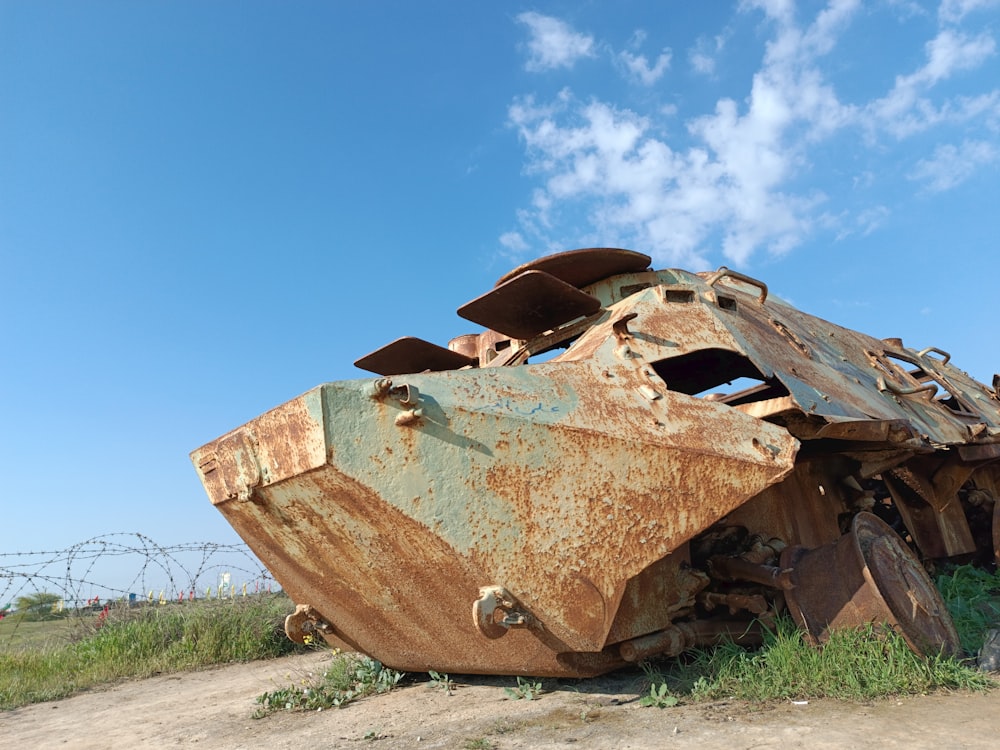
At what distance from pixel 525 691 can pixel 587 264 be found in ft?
7.98

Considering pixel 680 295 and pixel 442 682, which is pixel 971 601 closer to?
pixel 680 295

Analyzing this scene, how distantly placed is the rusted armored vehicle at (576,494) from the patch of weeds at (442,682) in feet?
0.54

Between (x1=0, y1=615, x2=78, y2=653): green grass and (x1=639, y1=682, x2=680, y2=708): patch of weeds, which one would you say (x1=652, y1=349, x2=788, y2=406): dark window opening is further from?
(x1=0, y1=615, x2=78, y2=653): green grass

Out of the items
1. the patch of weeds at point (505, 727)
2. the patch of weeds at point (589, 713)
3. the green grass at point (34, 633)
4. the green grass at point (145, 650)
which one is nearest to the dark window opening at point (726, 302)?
the patch of weeds at point (589, 713)

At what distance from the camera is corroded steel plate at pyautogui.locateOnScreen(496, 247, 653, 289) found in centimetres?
443

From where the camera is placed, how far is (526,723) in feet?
11.5

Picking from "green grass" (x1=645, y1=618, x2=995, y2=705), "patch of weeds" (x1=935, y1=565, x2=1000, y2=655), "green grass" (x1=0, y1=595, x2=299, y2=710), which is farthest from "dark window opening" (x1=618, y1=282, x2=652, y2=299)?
"green grass" (x1=0, y1=595, x2=299, y2=710)

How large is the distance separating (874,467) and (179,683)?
5784 millimetres

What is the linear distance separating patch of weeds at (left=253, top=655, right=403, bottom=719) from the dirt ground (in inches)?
4.8

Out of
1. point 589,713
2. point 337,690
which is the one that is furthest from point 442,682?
point 589,713

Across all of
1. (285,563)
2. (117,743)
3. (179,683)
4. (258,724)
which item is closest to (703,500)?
(285,563)

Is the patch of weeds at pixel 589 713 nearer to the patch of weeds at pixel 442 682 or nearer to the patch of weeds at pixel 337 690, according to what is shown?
the patch of weeds at pixel 442 682

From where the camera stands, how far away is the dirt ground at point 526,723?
2.99 meters

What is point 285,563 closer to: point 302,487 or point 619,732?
point 302,487
